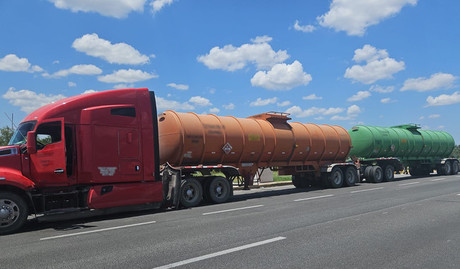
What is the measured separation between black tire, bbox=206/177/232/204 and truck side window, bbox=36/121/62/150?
204 inches

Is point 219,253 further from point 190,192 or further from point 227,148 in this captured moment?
point 227,148

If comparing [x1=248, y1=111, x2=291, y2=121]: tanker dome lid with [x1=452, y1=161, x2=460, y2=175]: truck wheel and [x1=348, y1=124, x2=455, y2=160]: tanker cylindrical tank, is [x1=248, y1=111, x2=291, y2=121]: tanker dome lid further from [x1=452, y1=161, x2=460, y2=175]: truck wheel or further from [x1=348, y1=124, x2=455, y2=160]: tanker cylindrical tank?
[x1=452, y1=161, x2=460, y2=175]: truck wheel

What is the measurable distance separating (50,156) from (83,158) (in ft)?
2.52

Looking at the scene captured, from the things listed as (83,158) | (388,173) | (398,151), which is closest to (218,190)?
(83,158)

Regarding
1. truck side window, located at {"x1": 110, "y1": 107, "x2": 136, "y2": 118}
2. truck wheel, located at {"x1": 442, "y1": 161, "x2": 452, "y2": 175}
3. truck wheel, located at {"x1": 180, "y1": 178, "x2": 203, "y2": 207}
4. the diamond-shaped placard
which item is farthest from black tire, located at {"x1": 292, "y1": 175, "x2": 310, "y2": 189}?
truck wheel, located at {"x1": 442, "y1": 161, "x2": 452, "y2": 175}

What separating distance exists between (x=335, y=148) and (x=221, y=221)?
10.8m

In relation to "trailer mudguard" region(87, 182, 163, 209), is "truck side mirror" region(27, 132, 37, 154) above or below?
above

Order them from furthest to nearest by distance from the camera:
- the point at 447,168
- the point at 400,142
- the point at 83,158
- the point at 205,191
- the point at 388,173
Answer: the point at 447,168
the point at 400,142
the point at 388,173
the point at 205,191
the point at 83,158

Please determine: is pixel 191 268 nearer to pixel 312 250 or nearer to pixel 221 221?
pixel 312 250

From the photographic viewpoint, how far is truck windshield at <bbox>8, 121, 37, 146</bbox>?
853 cm

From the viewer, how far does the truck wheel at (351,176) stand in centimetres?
1761

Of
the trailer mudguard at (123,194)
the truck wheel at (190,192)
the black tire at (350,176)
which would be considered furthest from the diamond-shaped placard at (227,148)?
the black tire at (350,176)

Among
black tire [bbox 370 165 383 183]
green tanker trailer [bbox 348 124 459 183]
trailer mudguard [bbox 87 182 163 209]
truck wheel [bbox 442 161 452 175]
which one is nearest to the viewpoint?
trailer mudguard [bbox 87 182 163 209]

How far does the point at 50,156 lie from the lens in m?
8.46
